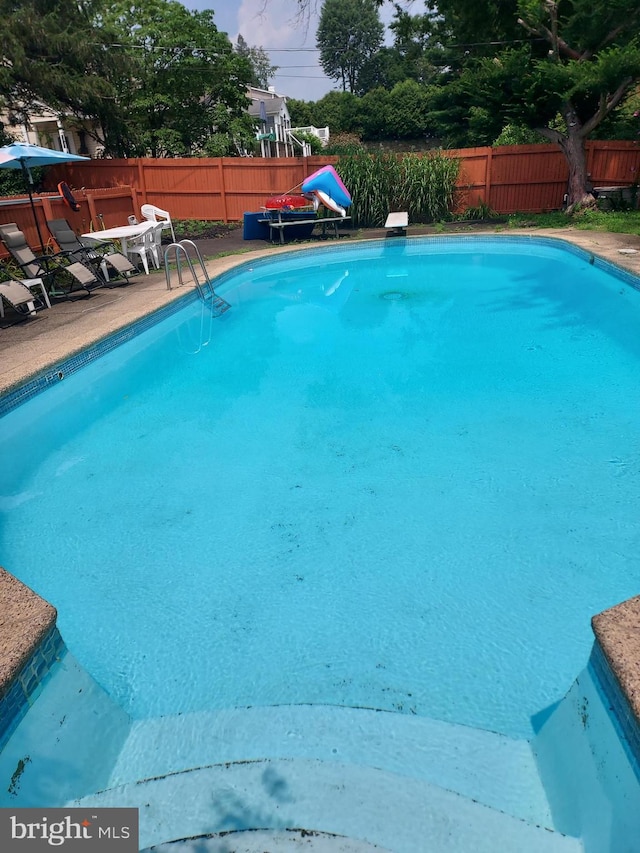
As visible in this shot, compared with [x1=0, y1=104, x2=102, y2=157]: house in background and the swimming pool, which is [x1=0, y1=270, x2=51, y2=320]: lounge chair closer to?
the swimming pool

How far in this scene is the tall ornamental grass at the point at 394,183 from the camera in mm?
13688

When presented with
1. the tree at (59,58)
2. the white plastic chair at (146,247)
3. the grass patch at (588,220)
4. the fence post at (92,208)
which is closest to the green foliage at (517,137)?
the grass patch at (588,220)

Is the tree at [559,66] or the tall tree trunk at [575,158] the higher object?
the tree at [559,66]

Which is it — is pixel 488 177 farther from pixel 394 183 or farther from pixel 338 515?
pixel 338 515

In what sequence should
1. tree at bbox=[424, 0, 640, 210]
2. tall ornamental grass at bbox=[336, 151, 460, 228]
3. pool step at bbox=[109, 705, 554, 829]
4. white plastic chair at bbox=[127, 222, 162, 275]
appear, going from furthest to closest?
tall ornamental grass at bbox=[336, 151, 460, 228], tree at bbox=[424, 0, 640, 210], white plastic chair at bbox=[127, 222, 162, 275], pool step at bbox=[109, 705, 554, 829]

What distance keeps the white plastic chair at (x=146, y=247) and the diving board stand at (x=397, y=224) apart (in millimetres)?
5084

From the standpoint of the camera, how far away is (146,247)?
33.2ft

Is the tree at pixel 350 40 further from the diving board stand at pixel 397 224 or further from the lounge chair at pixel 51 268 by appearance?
the lounge chair at pixel 51 268

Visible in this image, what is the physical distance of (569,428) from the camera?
472cm

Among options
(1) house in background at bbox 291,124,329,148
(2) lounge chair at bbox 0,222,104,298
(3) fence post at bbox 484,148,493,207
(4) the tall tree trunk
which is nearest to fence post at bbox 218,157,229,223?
(3) fence post at bbox 484,148,493,207

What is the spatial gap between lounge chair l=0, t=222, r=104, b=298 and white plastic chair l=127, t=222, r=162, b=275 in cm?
105

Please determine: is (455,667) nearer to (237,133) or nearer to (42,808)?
(42,808)

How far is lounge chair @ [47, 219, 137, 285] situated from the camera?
29.2 ft

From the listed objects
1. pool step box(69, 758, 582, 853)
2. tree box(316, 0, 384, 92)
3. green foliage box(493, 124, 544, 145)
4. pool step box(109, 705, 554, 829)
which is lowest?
pool step box(109, 705, 554, 829)
